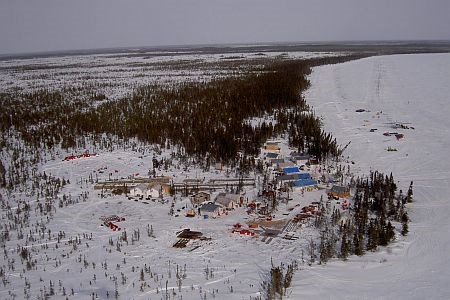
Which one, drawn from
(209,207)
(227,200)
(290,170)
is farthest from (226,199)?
(290,170)

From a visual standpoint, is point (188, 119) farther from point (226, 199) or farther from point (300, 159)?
point (226, 199)

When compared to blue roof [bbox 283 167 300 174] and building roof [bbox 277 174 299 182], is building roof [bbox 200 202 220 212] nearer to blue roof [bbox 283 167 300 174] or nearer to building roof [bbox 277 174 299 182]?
building roof [bbox 277 174 299 182]

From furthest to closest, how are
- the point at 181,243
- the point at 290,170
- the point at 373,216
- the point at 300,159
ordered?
the point at 300,159, the point at 290,170, the point at 373,216, the point at 181,243

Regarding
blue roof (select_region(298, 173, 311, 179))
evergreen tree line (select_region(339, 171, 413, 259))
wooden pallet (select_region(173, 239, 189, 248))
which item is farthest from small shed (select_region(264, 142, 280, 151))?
wooden pallet (select_region(173, 239, 189, 248))

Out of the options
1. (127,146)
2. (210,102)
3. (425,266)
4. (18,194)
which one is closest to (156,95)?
(210,102)

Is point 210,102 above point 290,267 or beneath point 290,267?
above

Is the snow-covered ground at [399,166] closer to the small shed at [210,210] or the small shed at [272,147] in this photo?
the small shed at [272,147]

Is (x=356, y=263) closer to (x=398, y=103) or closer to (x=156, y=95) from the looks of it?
(x=398, y=103)

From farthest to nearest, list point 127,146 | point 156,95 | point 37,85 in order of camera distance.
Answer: point 37,85 < point 156,95 < point 127,146
